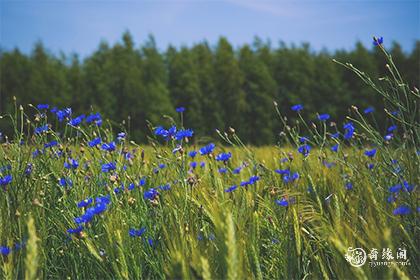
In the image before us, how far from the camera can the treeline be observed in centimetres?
1152

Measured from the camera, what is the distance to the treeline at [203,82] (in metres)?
11.5

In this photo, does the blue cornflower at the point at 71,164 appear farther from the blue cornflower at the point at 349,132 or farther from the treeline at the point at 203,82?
the treeline at the point at 203,82

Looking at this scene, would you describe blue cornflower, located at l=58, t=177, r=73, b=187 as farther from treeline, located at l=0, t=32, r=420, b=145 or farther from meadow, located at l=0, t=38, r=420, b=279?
treeline, located at l=0, t=32, r=420, b=145

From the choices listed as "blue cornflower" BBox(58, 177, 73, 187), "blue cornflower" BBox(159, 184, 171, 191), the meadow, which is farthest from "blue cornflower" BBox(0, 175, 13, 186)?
"blue cornflower" BBox(159, 184, 171, 191)

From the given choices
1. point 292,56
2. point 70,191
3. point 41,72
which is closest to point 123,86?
point 41,72

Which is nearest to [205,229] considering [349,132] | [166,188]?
[166,188]

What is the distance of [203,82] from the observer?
12.3 metres

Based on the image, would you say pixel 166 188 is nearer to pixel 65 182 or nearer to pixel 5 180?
pixel 65 182

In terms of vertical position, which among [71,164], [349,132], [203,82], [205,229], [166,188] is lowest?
[205,229]

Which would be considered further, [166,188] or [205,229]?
[166,188]

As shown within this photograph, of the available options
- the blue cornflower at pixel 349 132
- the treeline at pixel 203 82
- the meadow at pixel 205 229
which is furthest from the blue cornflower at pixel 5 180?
the treeline at pixel 203 82

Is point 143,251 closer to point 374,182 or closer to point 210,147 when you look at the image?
point 210,147

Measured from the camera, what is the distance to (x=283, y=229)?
176 centimetres

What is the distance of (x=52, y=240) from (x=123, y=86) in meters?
9.99
